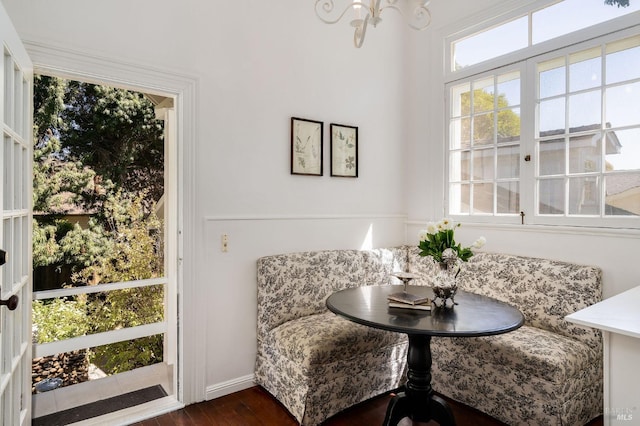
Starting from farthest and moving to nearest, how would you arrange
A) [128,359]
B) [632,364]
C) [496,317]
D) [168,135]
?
[128,359], [168,135], [496,317], [632,364]

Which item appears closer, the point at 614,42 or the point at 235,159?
the point at 614,42

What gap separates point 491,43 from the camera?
10.2ft

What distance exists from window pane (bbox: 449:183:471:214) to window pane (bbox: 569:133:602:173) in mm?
830

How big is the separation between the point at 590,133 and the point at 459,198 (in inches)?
42.9

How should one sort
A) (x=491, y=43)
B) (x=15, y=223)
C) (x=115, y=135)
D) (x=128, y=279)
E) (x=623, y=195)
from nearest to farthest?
(x=15, y=223), (x=623, y=195), (x=491, y=43), (x=128, y=279), (x=115, y=135)

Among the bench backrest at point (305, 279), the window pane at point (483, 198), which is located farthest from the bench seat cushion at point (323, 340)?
the window pane at point (483, 198)

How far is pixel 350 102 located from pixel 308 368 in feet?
7.09

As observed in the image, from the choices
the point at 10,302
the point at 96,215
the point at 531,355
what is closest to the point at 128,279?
the point at 96,215

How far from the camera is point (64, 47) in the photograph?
202 centimetres

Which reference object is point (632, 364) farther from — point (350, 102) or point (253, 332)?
point (350, 102)

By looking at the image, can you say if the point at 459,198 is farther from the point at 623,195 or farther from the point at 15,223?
the point at 15,223

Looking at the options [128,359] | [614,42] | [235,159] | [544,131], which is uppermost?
[614,42]

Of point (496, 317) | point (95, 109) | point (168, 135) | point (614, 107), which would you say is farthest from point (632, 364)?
point (95, 109)

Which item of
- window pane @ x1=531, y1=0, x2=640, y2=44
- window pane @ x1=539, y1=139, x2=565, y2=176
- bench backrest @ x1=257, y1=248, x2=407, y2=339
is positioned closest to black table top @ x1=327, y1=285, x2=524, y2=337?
bench backrest @ x1=257, y1=248, x2=407, y2=339
